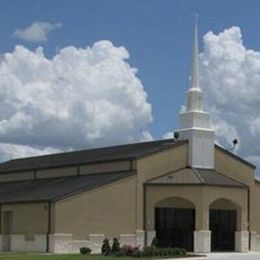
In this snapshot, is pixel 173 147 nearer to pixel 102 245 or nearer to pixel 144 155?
pixel 144 155

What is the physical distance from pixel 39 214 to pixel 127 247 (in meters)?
9.20

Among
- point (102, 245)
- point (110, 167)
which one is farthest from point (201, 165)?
point (102, 245)

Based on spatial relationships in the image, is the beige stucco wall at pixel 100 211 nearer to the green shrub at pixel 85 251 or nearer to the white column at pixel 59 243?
the white column at pixel 59 243

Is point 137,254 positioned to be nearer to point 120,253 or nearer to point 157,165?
point 120,253

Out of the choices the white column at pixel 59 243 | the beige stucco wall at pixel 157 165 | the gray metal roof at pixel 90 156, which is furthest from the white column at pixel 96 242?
the gray metal roof at pixel 90 156

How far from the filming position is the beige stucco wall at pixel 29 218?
190ft

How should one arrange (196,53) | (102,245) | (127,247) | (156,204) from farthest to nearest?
(196,53) < (156,204) < (102,245) < (127,247)

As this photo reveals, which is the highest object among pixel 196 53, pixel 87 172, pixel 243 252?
pixel 196 53

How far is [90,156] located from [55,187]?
9.07 m

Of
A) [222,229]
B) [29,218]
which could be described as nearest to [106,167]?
[29,218]

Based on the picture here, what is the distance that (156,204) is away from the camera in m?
62.0

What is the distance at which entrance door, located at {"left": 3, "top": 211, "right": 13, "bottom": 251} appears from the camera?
6159cm

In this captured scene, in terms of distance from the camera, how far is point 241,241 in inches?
2525

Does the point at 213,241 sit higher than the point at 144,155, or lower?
lower
